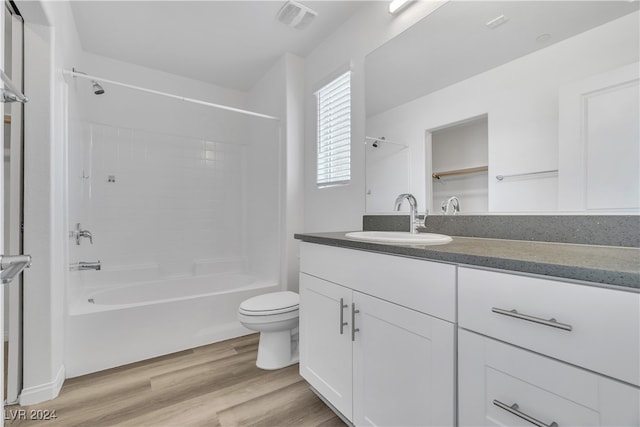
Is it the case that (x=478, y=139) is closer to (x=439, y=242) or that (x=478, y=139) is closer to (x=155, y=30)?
(x=439, y=242)

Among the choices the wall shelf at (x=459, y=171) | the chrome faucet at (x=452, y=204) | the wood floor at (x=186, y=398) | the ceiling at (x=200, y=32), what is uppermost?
the ceiling at (x=200, y=32)

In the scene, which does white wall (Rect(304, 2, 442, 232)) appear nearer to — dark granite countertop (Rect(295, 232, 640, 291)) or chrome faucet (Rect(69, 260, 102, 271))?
dark granite countertop (Rect(295, 232, 640, 291))

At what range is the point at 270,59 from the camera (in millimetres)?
2580

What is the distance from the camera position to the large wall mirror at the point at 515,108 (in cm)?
95

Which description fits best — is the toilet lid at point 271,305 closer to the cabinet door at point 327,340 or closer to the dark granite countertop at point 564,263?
the cabinet door at point 327,340

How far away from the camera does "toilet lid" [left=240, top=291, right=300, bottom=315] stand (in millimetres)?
1764

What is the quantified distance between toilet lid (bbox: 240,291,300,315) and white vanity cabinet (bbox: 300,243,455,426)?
13.6 inches

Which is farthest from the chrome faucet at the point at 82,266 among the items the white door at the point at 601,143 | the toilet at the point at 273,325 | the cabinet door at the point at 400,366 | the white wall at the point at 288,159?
the white door at the point at 601,143

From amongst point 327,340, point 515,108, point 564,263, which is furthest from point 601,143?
point 327,340

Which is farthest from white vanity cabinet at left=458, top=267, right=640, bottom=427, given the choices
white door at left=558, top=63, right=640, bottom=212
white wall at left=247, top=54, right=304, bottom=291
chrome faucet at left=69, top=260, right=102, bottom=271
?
chrome faucet at left=69, top=260, right=102, bottom=271

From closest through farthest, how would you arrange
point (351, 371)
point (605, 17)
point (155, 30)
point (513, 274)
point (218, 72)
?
point (513, 274) < point (605, 17) < point (351, 371) < point (155, 30) < point (218, 72)

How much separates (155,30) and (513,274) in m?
2.79

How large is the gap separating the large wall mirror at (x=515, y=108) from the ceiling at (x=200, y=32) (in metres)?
0.81

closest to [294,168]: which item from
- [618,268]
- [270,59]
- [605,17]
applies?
[270,59]
